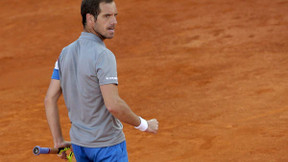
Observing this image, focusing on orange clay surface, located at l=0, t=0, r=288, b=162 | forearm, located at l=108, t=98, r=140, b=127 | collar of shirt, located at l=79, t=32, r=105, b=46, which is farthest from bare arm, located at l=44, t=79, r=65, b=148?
orange clay surface, located at l=0, t=0, r=288, b=162

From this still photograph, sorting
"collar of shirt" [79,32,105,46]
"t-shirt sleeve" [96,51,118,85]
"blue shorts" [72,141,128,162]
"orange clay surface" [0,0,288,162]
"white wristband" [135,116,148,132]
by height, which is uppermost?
"collar of shirt" [79,32,105,46]

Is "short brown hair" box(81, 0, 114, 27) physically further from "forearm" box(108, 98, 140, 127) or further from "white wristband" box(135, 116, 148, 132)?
"white wristband" box(135, 116, 148, 132)

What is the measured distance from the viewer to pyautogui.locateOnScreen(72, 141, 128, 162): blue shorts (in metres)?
3.27

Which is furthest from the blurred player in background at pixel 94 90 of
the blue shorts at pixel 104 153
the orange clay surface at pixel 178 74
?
the orange clay surface at pixel 178 74

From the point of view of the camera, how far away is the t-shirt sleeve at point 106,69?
9.81 ft

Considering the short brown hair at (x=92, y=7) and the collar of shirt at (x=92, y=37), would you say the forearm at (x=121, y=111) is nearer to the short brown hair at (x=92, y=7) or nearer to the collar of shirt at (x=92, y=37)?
the collar of shirt at (x=92, y=37)

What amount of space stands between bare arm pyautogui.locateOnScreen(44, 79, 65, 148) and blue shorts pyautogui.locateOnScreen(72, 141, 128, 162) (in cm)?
14

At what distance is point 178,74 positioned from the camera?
967cm

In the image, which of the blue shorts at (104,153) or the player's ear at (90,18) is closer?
the player's ear at (90,18)

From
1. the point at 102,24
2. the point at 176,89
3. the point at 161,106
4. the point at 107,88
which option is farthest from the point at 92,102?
the point at 176,89

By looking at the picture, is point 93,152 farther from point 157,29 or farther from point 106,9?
point 157,29

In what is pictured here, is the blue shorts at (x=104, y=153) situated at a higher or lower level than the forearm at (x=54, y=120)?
lower

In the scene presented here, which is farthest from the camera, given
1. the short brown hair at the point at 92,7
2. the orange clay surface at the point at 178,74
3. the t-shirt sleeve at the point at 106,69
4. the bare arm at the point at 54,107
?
the orange clay surface at the point at 178,74

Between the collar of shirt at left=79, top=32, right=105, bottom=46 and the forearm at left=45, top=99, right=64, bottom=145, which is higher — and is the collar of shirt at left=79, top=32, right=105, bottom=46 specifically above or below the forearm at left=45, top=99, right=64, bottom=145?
above
